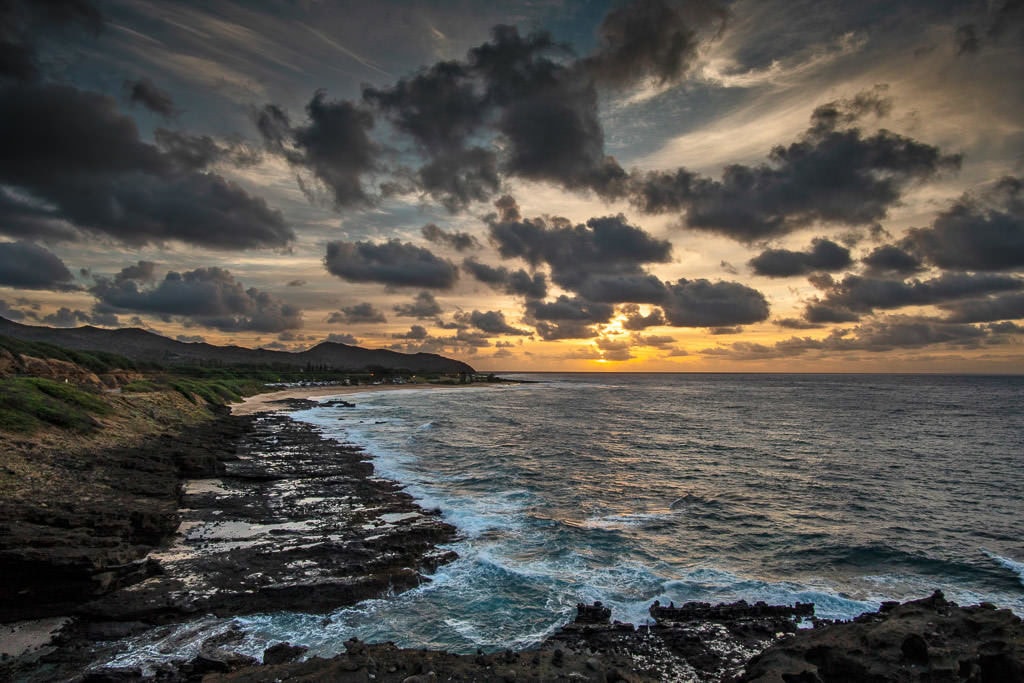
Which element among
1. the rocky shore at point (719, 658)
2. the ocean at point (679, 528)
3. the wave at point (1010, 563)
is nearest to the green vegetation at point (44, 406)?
the ocean at point (679, 528)

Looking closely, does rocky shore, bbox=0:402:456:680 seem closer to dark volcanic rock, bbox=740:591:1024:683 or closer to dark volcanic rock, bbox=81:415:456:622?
dark volcanic rock, bbox=81:415:456:622

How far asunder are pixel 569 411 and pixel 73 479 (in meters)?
81.0

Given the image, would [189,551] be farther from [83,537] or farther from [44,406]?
[44,406]

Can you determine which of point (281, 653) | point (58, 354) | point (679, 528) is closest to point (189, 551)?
point (281, 653)

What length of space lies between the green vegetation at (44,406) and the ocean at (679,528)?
65.5 feet

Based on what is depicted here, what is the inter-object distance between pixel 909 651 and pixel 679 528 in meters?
14.5

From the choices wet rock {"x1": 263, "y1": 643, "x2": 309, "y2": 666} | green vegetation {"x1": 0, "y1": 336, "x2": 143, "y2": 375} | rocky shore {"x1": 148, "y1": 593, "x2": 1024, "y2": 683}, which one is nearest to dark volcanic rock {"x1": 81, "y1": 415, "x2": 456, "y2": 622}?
wet rock {"x1": 263, "y1": 643, "x2": 309, "y2": 666}

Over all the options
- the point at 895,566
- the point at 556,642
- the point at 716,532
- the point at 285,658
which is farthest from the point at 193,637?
the point at 895,566

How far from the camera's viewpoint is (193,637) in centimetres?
1272

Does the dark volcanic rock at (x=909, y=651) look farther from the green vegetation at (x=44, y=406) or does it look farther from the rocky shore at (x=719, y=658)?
the green vegetation at (x=44, y=406)

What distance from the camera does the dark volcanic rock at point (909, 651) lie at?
9633 mm

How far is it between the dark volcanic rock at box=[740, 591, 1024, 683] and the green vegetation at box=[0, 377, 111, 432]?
1398 inches

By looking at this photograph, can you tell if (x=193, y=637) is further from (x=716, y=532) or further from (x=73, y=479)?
(x=716, y=532)

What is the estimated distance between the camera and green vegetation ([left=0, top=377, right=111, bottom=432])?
2625cm
